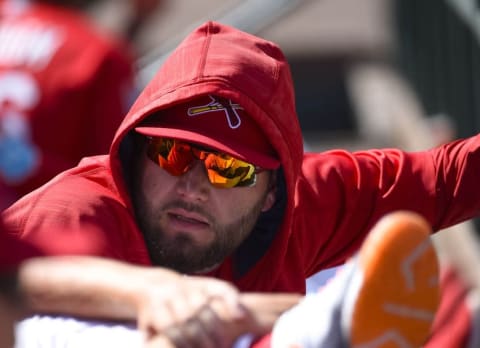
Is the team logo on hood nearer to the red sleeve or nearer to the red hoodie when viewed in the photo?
the red hoodie

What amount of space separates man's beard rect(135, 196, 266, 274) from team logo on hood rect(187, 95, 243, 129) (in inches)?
8.8

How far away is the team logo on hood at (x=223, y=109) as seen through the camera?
338 centimetres

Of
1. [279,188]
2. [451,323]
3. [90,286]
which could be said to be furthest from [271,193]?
[451,323]

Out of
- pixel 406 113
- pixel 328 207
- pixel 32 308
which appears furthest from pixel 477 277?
pixel 32 308

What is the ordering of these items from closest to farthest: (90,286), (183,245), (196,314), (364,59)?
(196,314)
(90,286)
(183,245)
(364,59)

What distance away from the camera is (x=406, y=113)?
24.5ft

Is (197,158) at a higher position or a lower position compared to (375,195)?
higher

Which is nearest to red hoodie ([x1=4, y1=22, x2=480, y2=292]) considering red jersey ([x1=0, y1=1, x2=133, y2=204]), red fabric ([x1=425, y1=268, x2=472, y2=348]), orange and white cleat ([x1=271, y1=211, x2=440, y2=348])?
orange and white cleat ([x1=271, y1=211, x2=440, y2=348])

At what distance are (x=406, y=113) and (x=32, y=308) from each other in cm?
491

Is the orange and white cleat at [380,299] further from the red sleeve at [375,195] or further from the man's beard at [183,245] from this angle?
the red sleeve at [375,195]

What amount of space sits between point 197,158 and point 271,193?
36 centimetres

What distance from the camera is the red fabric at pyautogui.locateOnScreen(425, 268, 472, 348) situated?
4488 millimetres

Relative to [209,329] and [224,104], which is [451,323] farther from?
[209,329]

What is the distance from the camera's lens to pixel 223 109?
340cm
